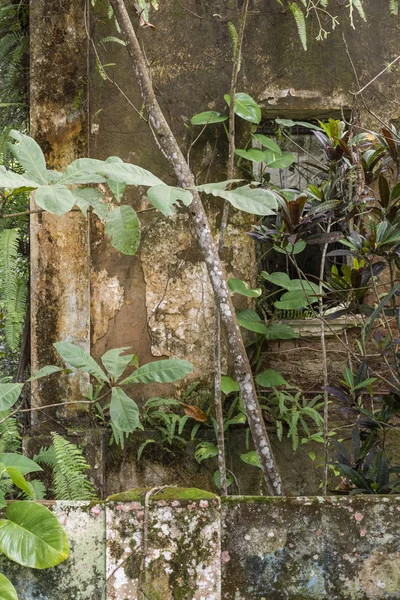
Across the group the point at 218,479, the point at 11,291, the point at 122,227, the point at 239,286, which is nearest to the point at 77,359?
the point at 122,227

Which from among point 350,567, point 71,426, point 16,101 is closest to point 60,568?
point 350,567

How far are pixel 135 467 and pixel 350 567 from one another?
9.35 ft

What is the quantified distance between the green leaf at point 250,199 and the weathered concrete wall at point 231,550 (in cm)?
102

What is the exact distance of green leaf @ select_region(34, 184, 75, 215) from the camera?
2240mm

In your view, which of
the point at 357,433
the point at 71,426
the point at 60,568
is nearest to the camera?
the point at 60,568

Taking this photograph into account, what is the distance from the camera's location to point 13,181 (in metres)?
2.26

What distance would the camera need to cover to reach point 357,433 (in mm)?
3691

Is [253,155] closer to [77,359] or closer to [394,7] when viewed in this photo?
[394,7]

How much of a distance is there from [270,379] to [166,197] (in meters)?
2.89

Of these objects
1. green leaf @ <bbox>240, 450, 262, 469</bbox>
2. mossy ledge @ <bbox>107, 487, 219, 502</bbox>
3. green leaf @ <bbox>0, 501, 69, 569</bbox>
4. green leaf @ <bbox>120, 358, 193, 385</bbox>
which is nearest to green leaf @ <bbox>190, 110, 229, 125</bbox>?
green leaf @ <bbox>240, 450, 262, 469</bbox>

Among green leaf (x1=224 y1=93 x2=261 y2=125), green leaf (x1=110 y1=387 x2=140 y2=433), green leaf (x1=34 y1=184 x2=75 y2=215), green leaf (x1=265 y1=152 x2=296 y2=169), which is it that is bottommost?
green leaf (x1=110 y1=387 x2=140 y2=433)

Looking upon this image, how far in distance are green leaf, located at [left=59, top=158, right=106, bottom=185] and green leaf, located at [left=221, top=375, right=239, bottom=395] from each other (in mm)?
2705

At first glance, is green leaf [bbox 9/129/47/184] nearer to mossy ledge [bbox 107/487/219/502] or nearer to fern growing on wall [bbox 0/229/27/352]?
mossy ledge [bbox 107/487/219/502]

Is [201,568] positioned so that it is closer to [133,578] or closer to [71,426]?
[133,578]
